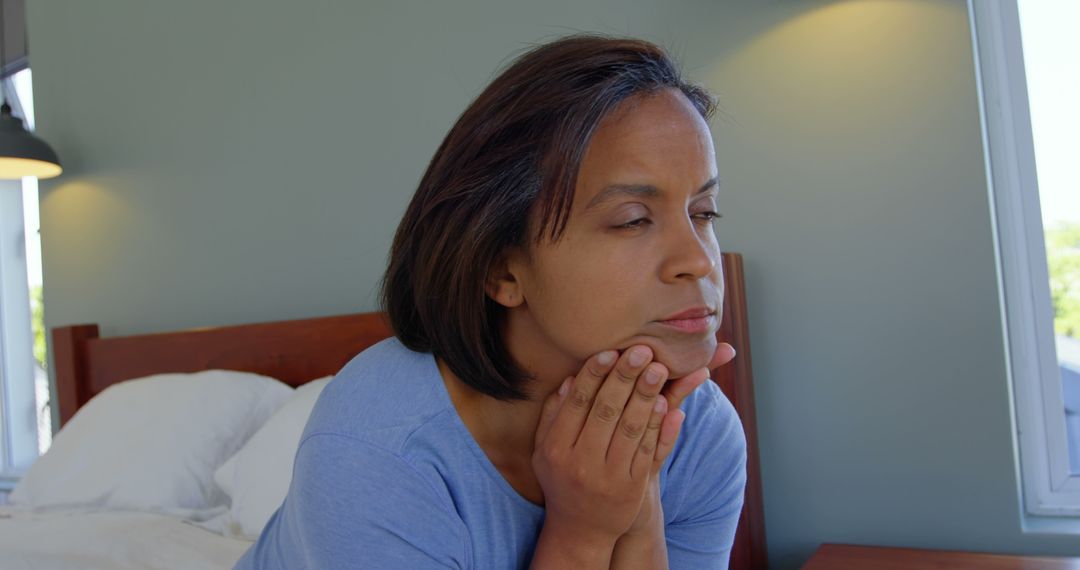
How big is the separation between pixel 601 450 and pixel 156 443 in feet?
4.90

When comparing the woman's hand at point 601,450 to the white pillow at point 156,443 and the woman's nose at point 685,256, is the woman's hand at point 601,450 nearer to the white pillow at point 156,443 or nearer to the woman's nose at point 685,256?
the woman's nose at point 685,256

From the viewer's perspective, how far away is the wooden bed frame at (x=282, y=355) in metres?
1.54

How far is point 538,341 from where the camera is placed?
2.93ft

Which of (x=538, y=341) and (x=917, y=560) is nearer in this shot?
(x=538, y=341)

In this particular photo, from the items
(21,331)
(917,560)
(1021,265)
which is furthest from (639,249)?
(21,331)

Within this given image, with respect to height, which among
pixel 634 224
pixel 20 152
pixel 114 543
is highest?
pixel 20 152

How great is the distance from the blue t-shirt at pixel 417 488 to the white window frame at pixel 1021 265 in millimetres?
793

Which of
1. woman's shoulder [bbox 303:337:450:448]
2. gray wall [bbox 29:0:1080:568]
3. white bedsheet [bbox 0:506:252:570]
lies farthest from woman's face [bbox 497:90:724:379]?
white bedsheet [bbox 0:506:252:570]

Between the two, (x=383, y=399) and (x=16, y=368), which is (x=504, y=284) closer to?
(x=383, y=399)

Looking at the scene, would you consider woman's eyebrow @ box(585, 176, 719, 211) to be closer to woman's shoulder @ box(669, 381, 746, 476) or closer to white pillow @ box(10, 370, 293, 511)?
woman's shoulder @ box(669, 381, 746, 476)

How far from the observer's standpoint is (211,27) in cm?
254

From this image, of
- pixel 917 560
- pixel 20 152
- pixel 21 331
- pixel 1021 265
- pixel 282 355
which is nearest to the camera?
pixel 917 560

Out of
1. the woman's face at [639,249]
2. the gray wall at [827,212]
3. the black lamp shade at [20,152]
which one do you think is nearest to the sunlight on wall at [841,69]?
the gray wall at [827,212]

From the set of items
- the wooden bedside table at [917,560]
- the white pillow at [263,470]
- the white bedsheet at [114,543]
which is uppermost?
the white pillow at [263,470]
